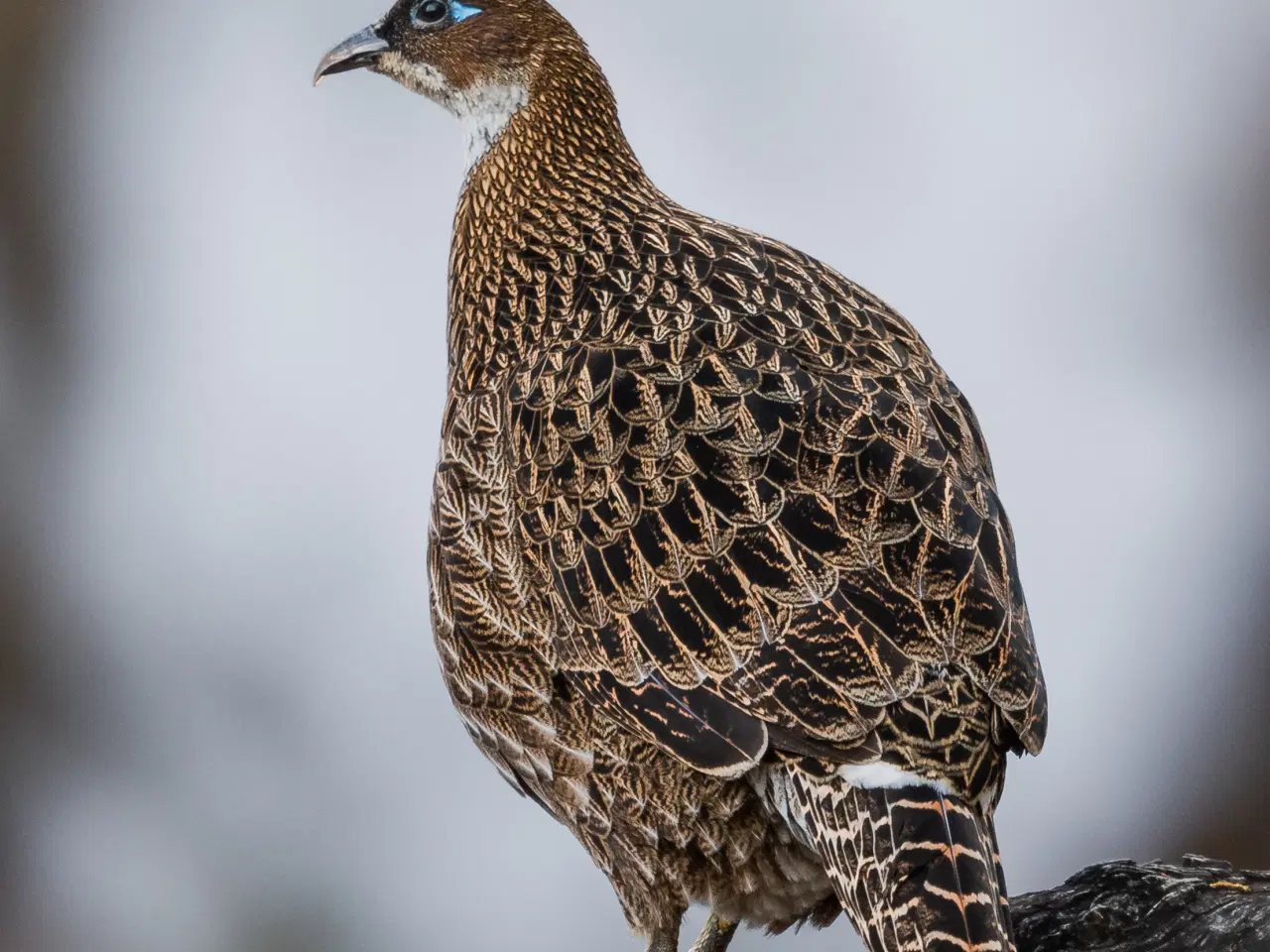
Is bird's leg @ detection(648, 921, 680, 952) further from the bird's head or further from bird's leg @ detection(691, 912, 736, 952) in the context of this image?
the bird's head

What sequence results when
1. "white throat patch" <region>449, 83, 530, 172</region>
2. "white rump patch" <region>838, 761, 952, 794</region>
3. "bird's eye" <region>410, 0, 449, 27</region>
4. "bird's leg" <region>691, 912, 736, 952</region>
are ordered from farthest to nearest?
1. "bird's eye" <region>410, 0, 449, 27</region>
2. "white throat patch" <region>449, 83, 530, 172</region>
3. "bird's leg" <region>691, 912, 736, 952</region>
4. "white rump patch" <region>838, 761, 952, 794</region>

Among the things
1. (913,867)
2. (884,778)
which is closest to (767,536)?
(884,778)

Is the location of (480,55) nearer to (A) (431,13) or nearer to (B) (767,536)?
(A) (431,13)

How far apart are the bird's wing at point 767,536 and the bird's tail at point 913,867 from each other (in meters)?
0.13

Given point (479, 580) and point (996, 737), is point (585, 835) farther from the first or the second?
point (996, 737)

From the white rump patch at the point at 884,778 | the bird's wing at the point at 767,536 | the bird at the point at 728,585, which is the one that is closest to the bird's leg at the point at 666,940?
the bird at the point at 728,585

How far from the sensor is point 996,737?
187 inches

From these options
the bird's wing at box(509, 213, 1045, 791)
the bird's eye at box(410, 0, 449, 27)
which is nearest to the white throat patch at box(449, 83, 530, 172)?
the bird's eye at box(410, 0, 449, 27)

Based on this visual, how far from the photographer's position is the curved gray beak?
736cm

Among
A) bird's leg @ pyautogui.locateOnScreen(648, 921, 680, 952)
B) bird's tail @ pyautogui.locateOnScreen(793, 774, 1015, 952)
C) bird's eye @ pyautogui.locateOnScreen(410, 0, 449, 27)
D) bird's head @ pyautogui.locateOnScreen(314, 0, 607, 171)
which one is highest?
bird's eye @ pyautogui.locateOnScreen(410, 0, 449, 27)

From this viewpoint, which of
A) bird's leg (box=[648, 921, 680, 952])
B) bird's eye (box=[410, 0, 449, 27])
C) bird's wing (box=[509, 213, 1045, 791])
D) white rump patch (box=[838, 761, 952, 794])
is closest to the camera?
white rump patch (box=[838, 761, 952, 794])

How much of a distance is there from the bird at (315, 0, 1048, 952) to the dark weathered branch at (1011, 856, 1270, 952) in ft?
2.52

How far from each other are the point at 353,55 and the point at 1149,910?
181 inches

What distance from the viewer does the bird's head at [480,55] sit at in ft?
23.2
